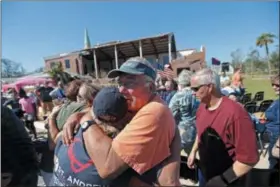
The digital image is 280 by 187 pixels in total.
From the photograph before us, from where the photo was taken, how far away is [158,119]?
1143 mm

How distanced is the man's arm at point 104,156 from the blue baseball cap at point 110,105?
0.08 meters

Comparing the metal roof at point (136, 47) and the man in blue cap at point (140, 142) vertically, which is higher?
the metal roof at point (136, 47)

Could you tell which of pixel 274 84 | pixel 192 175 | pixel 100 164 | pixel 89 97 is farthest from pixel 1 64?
pixel 274 84

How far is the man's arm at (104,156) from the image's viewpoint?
1.10 metres

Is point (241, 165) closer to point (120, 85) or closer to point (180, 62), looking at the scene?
point (120, 85)

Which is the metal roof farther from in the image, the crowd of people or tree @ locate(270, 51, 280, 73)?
the crowd of people

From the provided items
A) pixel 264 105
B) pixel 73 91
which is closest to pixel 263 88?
pixel 264 105

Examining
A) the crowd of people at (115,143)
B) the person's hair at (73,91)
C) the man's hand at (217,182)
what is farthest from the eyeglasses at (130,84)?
the person's hair at (73,91)

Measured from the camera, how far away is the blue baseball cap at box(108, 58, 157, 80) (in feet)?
4.17

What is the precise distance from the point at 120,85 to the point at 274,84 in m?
2.09

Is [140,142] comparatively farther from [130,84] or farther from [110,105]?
[130,84]

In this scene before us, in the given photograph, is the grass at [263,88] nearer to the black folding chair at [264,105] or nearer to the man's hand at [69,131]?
the black folding chair at [264,105]

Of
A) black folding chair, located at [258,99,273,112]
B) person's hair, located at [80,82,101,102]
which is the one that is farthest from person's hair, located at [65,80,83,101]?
black folding chair, located at [258,99,273,112]

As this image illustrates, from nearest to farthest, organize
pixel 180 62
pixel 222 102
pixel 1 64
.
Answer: pixel 1 64 < pixel 222 102 < pixel 180 62
